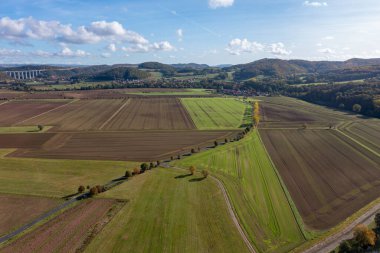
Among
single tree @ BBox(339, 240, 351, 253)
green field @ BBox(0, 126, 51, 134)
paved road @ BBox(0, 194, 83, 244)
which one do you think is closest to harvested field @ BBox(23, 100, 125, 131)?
green field @ BBox(0, 126, 51, 134)

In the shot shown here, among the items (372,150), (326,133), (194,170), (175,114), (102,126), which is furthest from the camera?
(175,114)

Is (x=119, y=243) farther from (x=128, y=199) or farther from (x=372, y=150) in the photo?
(x=372, y=150)

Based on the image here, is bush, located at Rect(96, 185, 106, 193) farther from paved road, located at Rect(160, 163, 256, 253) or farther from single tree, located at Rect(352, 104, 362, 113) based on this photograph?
single tree, located at Rect(352, 104, 362, 113)

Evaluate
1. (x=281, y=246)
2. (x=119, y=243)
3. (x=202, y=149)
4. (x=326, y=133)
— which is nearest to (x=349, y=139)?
(x=326, y=133)

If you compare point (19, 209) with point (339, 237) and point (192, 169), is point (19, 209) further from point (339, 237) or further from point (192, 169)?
point (339, 237)

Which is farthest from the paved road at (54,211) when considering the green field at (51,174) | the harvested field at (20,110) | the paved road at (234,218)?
the harvested field at (20,110)

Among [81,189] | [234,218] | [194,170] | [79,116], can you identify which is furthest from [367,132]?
[79,116]
